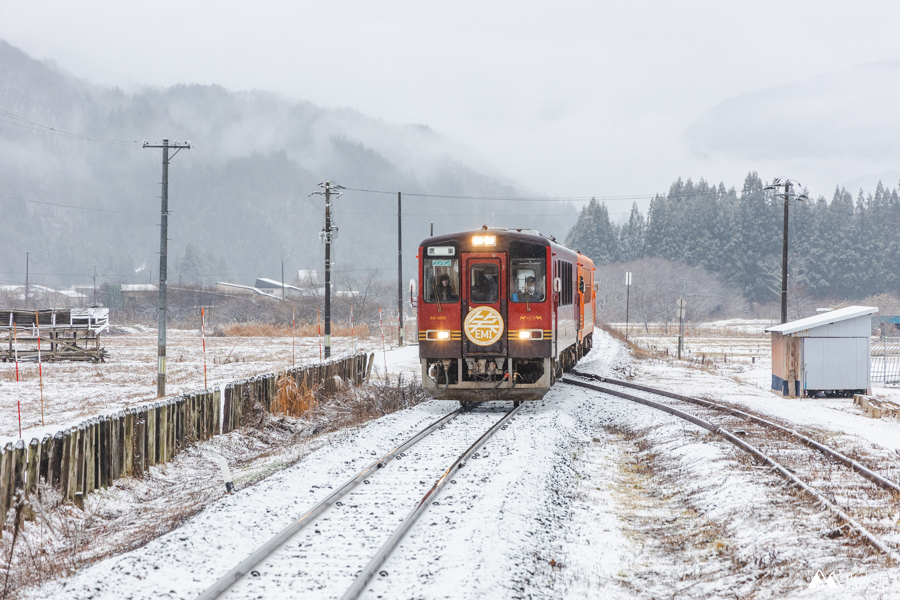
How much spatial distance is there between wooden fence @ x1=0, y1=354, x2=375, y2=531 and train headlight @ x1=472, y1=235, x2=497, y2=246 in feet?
15.0

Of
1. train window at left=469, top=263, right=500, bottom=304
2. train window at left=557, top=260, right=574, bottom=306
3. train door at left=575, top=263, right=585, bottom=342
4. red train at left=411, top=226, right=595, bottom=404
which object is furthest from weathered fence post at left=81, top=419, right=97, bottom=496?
train door at left=575, top=263, right=585, bottom=342

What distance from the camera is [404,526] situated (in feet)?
22.3

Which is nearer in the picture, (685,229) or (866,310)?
(866,310)

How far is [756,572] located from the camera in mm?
6012

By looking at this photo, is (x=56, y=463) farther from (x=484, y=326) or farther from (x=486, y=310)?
(x=486, y=310)

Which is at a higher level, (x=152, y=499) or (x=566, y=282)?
(x=566, y=282)

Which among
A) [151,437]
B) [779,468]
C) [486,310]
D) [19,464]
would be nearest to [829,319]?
[486,310]

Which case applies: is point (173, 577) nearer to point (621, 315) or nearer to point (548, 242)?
point (548, 242)

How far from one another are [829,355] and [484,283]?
9137 mm

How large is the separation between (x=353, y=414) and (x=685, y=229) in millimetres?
92378

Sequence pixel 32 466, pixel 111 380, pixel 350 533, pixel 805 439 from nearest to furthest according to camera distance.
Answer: pixel 350 533
pixel 32 466
pixel 805 439
pixel 111 380

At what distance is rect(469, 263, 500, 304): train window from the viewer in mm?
14562

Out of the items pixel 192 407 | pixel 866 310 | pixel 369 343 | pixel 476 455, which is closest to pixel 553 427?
pixel 476 455

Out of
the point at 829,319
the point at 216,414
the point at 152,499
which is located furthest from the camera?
the point at 829,319
